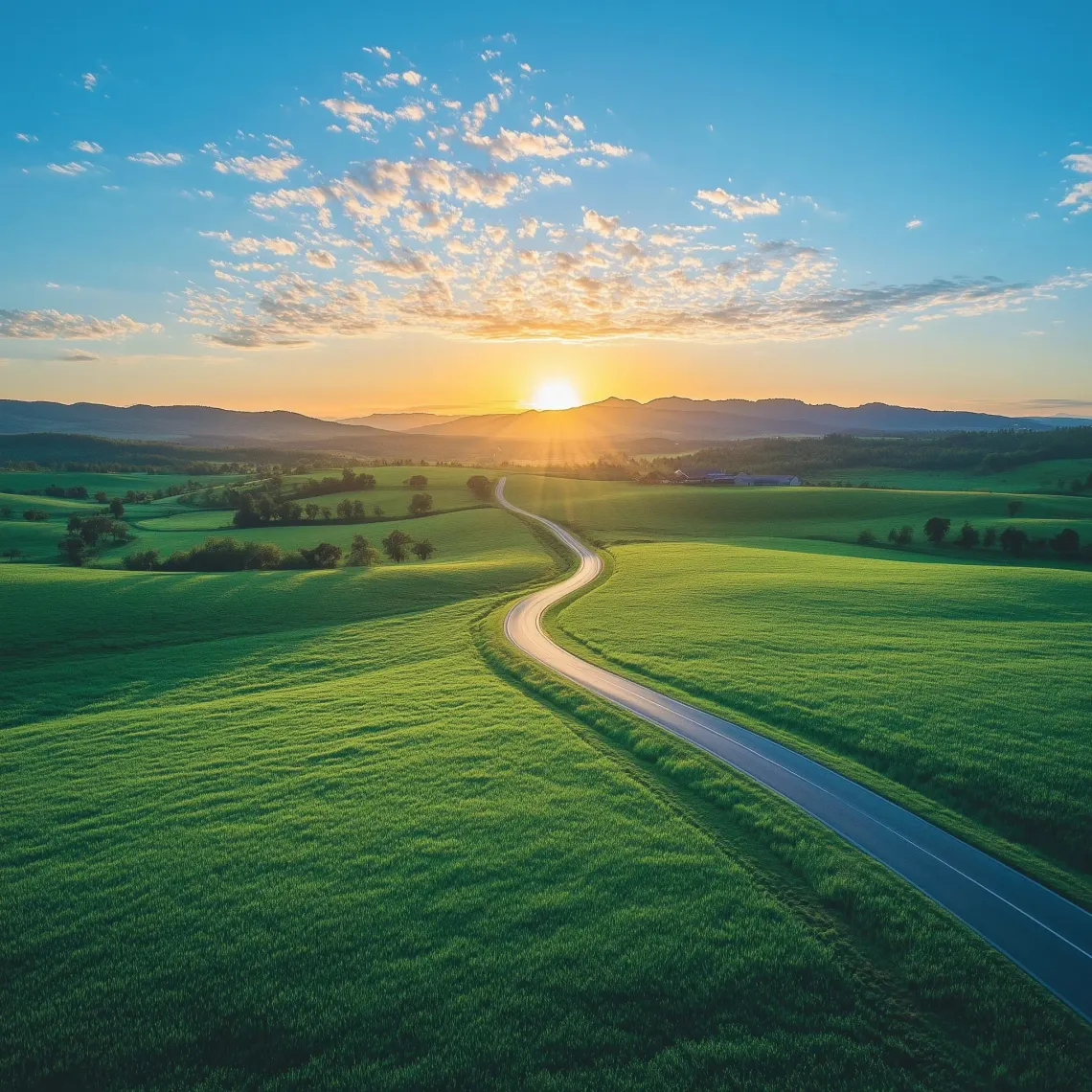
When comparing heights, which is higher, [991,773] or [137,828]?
[991,773]

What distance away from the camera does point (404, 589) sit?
5966 cm

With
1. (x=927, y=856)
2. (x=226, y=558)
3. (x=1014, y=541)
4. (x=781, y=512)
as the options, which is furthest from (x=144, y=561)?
Answer: (x=1014, y=541)

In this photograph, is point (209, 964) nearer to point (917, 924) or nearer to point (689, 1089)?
point (689, 1089)

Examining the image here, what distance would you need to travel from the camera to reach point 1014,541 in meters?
85.3

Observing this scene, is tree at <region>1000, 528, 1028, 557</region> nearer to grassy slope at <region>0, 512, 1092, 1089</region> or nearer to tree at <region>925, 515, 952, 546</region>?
tree at <region>925, 515, 952, 546</region>

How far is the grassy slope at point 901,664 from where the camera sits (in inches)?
764

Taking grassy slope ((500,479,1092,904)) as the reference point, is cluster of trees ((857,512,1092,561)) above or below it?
above

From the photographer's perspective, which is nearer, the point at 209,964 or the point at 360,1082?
the point at 360,1082

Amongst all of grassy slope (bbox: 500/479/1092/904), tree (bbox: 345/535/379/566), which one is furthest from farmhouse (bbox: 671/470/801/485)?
tree (bbox: 345/535/379/566)

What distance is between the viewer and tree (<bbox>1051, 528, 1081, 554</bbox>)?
8325cm

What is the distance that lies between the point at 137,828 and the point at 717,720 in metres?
22.0

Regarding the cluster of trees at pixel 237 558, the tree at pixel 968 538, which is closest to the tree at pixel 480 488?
the cluster of trees at pixel 237 558

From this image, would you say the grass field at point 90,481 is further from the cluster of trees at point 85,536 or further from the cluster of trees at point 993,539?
the cluster of trees at point 993,539

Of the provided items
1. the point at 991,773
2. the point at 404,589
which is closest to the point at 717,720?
the point at 991,773
